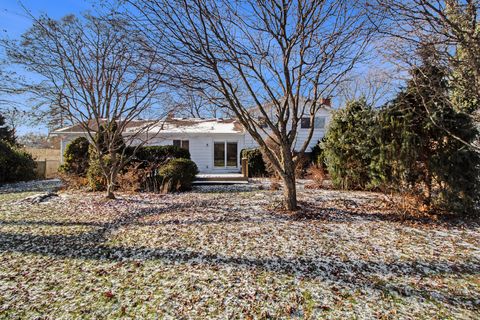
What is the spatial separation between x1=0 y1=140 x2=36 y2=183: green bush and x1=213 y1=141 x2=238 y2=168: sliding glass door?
9502 mm

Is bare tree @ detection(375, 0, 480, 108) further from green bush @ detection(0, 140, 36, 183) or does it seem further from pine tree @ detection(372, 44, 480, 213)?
green bush @ detection(0, 140, 36, 183)

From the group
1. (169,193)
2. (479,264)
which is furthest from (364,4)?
(169,193)

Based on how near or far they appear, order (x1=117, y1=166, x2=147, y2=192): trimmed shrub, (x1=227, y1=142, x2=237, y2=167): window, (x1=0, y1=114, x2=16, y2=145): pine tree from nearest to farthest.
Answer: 1. (x1=117, y1=166, x2=147, y2=192): trimmed shrub
2. (x1=227, y1=142, x2=237, y2=167): window
3. (x1=0, y1=114, x2=16, y2=145): pine tree

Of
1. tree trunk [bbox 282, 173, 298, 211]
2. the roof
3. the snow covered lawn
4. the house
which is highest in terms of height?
the roof

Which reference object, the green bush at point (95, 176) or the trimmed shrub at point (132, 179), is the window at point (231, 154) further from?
the green bush at point (95, 176)

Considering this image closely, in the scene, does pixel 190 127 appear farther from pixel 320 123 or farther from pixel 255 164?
pixel 320 123

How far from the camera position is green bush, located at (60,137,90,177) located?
995cm

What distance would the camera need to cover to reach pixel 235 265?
346cm

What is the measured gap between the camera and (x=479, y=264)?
3.54 metres

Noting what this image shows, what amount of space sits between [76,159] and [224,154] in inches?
325

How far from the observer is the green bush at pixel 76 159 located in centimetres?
995

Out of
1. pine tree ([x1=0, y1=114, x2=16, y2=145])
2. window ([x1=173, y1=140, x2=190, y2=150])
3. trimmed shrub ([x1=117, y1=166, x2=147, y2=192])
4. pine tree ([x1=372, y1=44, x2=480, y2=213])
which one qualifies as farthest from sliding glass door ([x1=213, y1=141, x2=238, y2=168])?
pine tree ([x1=0, y1=114, x2=16, y2=145])

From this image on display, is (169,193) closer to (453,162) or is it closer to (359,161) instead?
(359,161)

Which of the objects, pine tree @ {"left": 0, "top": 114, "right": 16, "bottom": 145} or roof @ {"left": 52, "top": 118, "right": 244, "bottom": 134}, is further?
pine tree @ {"left": 0, "top": 114, "right": 16, "bottom": 145}
